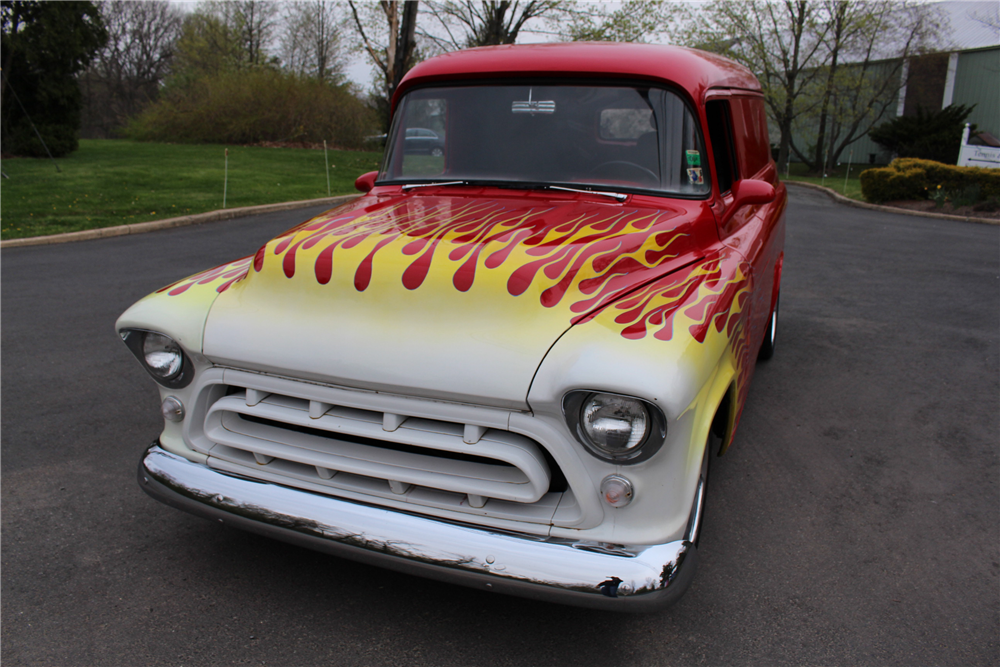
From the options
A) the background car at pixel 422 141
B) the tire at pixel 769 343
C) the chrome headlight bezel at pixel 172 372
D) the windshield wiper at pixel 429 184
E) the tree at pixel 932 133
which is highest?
the tree at pixel 932 133

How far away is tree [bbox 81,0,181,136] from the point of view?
4322 cm

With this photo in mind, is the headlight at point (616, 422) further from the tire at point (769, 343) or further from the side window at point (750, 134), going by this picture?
the tire at point (769, 343)

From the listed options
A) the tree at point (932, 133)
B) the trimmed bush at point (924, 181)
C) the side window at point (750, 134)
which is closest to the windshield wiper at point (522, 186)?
the side window at point (750, 134)

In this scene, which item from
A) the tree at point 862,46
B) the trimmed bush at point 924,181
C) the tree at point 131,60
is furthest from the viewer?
the tree at point 131,60

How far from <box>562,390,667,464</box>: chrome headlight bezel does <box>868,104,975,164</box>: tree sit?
1107 inches

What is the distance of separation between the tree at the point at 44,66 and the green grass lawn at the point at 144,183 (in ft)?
2.53

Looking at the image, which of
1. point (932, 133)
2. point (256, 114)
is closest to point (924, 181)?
point (932, 133)

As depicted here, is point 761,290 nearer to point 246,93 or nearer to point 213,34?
point 246,93

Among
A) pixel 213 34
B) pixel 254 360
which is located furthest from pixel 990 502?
pixel 213 34

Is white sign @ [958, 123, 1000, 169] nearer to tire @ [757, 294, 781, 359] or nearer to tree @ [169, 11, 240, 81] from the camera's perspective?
tire @ [757, 294, 781, 359]

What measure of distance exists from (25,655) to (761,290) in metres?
3.34

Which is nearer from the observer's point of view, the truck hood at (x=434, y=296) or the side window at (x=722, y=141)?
the truck hood at (x=434, y=296)

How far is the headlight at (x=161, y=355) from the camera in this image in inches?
101

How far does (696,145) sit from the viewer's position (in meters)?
3.23
